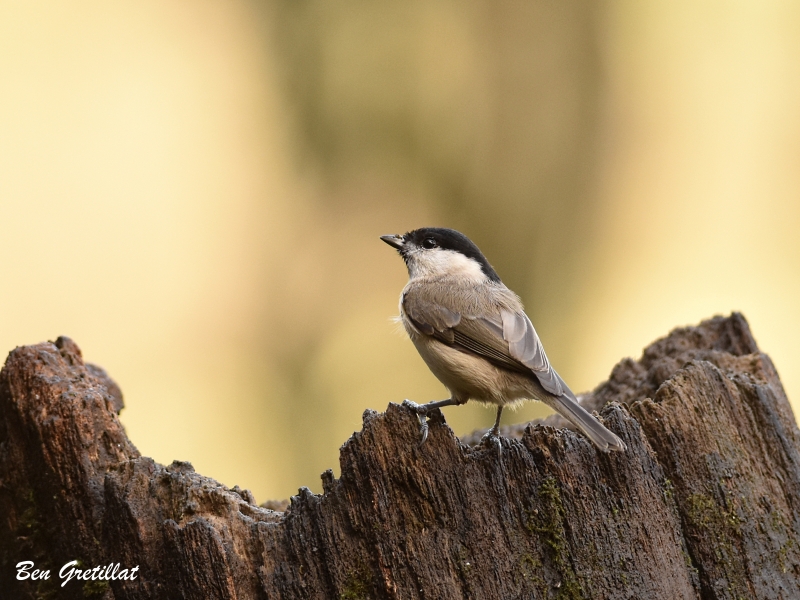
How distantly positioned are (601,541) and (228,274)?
778 centimetres

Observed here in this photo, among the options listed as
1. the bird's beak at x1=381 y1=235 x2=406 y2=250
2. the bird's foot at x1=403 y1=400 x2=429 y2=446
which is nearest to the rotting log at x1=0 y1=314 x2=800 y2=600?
the bird's foot at x1=403 y1=400 x2=429 y2=446

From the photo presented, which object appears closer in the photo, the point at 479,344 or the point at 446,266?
the point at 479,344

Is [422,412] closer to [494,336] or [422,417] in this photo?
[422,417]

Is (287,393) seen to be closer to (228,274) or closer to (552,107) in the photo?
(228,274)

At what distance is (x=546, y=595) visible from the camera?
128 inches

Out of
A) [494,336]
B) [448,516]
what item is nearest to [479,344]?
[494,336]

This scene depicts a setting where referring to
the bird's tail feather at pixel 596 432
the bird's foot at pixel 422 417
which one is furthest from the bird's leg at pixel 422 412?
the bird's tail feather at pixel 596 432

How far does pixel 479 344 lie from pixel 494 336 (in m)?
0.10

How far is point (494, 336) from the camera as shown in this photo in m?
4.39

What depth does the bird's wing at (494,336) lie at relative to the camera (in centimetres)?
418

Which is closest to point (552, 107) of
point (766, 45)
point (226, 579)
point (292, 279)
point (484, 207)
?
point (484, 207)

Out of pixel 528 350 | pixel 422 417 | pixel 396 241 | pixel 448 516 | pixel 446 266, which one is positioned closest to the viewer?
pixel 448 516

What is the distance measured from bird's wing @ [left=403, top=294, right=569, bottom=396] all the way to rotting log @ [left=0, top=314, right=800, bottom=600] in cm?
60

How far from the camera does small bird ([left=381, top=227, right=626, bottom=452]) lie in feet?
13.6
